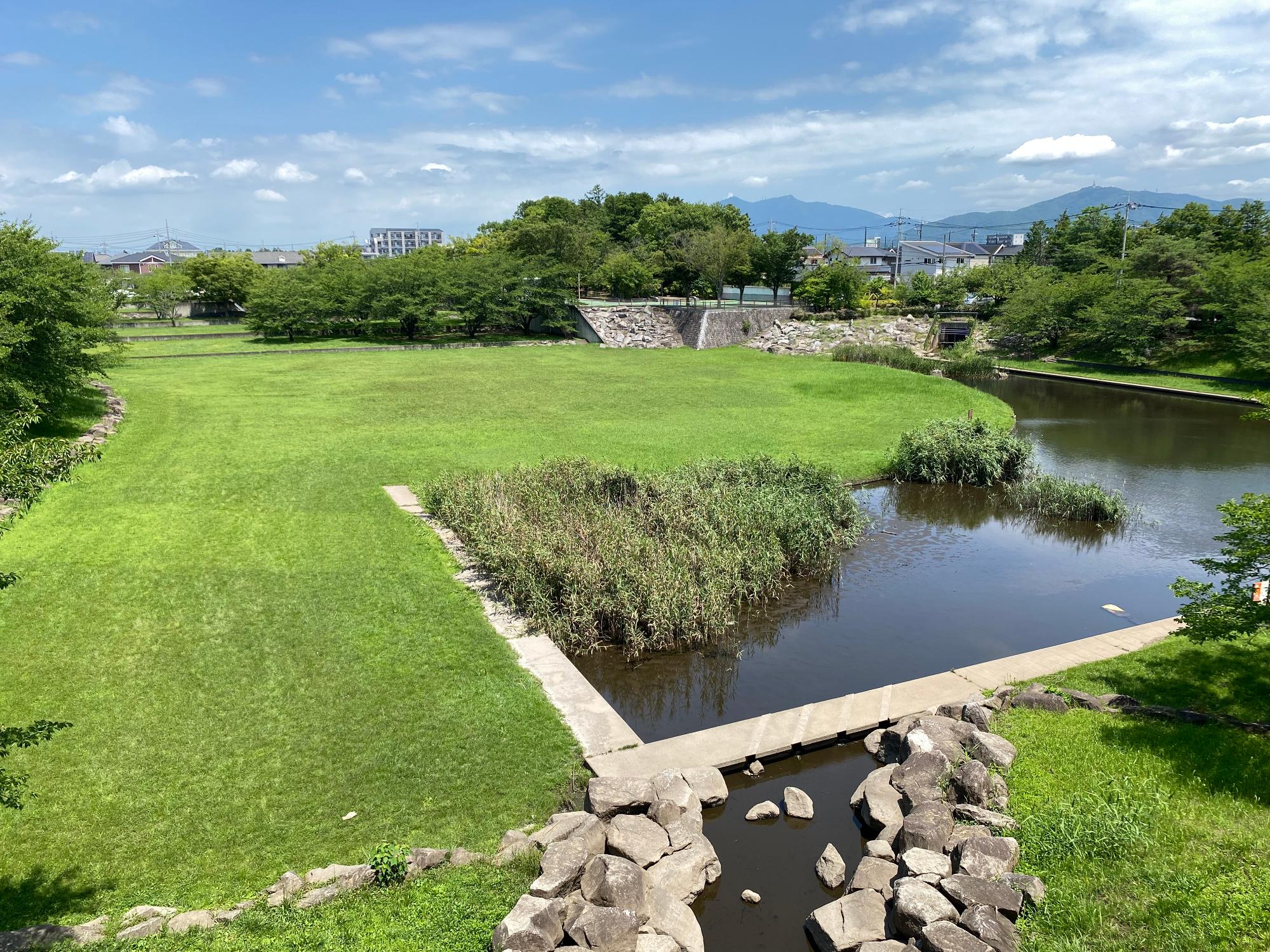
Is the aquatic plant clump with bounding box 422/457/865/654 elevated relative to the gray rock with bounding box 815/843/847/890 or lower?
elevated

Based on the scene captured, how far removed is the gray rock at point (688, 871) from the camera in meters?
6.38

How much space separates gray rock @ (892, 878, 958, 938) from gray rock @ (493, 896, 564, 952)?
8.41 feet

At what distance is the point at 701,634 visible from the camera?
1148 cm

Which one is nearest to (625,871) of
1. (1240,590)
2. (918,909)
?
(918,909)

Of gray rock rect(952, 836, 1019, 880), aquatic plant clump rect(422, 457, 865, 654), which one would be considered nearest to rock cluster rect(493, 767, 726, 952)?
gray rock rect(952, 836, 1019, 880)

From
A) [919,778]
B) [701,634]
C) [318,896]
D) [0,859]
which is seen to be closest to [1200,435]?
[701,634]

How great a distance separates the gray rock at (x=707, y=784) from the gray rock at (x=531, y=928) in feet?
7.63

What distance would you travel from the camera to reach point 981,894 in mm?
5734

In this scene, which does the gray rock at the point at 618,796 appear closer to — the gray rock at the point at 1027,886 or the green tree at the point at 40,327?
the gray rock at the point at 1027,886

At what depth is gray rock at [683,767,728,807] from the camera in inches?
301

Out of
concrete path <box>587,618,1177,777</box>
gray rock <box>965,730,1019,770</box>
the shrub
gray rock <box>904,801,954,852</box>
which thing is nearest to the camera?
the shrub

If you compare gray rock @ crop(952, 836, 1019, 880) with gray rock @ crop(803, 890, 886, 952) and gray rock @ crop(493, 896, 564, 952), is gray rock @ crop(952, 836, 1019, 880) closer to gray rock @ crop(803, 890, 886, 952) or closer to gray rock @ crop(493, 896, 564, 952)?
gray rock @ crop(803, 890, 886, 952)

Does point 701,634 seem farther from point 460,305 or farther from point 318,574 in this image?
point 460,305

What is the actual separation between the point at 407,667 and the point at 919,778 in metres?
6.26
